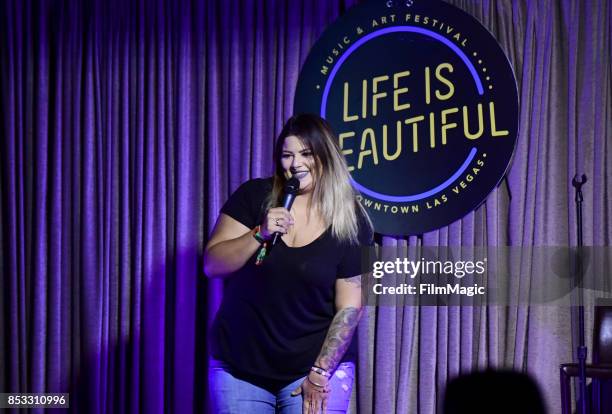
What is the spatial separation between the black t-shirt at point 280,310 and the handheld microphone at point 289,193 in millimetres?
153

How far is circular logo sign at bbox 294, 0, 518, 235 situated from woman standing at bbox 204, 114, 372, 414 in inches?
Result: 10.9

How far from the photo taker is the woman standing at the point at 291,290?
2.56 metres

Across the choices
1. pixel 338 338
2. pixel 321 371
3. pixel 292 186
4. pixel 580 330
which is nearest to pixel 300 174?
pixel 292 186

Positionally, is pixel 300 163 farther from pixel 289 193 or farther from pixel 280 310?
pixel 280 310

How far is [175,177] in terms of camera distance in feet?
10.6

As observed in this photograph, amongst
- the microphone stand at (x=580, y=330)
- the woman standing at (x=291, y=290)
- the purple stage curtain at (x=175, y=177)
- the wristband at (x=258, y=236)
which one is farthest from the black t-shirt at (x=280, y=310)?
the microphone stand at (x=580, y=330)

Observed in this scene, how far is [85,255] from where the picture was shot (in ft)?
10.7

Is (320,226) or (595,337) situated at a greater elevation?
(320,226)

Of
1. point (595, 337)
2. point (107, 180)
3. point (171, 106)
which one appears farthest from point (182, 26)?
point (595, 337)

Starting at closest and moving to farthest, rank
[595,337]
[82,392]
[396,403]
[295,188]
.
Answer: [295,188] → [595,337] → [396,403] → [82,392]

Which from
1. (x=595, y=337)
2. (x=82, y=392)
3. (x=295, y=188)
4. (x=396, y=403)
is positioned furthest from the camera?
(x=82, y=392)

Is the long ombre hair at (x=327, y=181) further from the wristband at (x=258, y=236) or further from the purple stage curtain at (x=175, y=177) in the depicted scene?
the purple stage curtain at (x=175, y=177)

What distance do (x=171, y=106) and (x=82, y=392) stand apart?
137cm

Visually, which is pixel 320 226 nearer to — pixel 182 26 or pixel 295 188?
pixel 295 188
